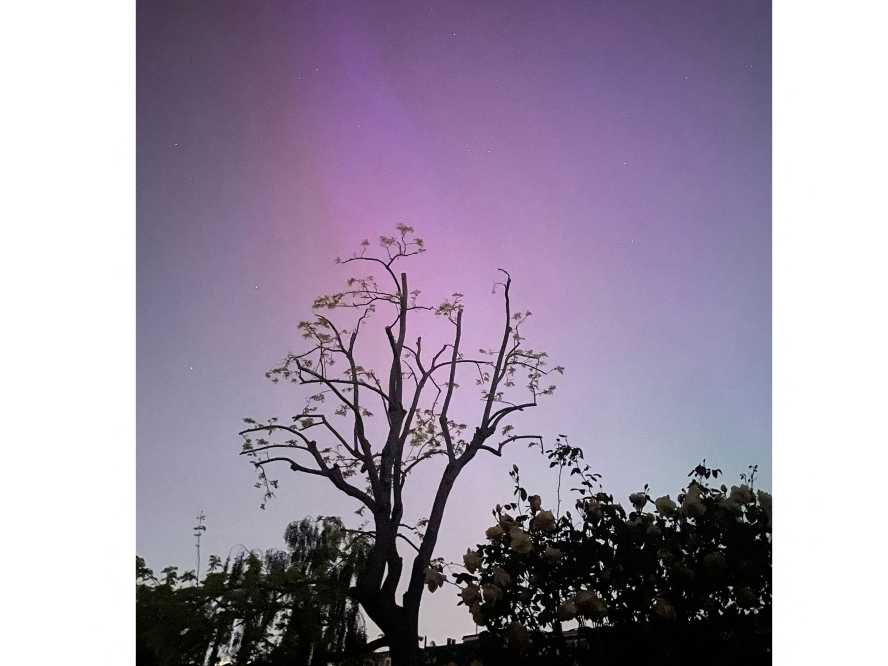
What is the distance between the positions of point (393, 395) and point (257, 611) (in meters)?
0.70

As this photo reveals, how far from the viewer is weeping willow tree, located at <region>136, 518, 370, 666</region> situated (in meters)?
1.89

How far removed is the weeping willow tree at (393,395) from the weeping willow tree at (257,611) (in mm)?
184

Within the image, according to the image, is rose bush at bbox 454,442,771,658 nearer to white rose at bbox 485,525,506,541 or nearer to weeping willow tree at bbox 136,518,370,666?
white rose at bbox 485,525,506,541

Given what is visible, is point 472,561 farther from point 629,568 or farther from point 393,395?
point 393,395

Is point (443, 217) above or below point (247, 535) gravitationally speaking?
above

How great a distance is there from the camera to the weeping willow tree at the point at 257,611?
189 centimetres

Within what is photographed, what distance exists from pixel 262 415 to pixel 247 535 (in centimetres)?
34

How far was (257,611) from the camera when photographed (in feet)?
6.37

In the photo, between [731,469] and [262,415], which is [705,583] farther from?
[262,415]

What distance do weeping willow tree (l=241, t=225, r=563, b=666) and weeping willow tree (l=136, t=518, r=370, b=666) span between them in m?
0.18

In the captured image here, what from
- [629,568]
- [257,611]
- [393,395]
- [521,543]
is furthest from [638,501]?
[257,611]
